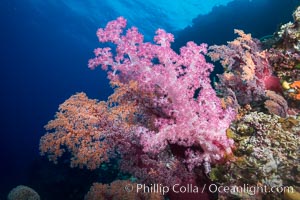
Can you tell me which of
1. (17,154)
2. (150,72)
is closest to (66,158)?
(150,72)

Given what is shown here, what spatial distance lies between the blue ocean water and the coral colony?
7.26 metres

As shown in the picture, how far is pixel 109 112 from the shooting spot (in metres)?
3.98

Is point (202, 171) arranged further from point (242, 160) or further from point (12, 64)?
point (12, 64)

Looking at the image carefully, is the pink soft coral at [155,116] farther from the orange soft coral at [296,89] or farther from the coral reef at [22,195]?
the coral reef at [22,195]

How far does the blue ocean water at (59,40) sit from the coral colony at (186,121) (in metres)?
7.26

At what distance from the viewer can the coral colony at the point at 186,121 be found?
10.1ft

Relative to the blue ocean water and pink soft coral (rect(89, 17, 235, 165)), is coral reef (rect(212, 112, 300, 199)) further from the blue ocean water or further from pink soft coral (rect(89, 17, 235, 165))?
the blue ocean water

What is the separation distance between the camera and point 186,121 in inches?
124

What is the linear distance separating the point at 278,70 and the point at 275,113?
1.15 m

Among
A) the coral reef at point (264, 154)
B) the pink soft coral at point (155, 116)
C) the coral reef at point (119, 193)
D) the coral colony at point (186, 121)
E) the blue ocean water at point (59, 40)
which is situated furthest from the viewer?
the blue ocean water at point (59, 40)

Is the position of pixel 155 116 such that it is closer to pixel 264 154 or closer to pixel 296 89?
pixel 264 154

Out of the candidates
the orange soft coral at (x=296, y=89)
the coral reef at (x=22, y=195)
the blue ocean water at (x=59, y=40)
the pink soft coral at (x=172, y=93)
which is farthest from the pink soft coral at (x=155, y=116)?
the blue ocean water at (x=59, y=40)

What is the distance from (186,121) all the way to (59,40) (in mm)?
56265

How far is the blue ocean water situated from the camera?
18.7 meters
